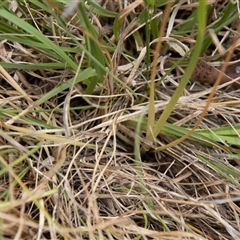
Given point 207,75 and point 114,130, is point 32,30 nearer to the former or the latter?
point 114,130

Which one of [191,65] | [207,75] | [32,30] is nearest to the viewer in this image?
[191,65]

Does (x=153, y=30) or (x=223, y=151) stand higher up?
A: (x=153, y=30)

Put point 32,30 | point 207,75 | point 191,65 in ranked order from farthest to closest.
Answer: point 207,75
point 32,30
point 191,65

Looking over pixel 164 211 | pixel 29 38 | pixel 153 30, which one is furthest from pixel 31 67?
pixel 164 211

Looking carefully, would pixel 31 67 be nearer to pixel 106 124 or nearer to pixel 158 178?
pixel 106 124

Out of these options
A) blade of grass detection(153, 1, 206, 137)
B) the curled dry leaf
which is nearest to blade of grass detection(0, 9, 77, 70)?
blade of grass detection(153, 1, 206, 137)

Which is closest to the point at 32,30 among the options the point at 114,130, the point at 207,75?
the point at 114,130

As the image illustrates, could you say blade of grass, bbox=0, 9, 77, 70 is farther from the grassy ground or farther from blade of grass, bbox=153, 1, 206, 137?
blade of grass, bbox=153, 1, 206, 137

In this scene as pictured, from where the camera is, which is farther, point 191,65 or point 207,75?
point 207,75
